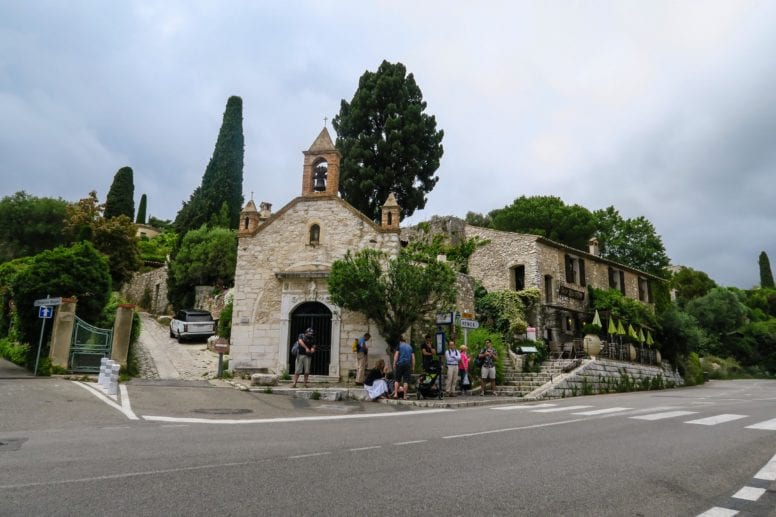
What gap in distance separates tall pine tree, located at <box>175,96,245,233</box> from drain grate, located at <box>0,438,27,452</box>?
111ft

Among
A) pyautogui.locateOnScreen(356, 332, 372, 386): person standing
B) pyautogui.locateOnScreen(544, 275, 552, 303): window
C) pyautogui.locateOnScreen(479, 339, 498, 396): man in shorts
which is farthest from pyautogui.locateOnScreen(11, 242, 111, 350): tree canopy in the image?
pyautogui.locateOnScreen(544, 275, 552, 303): window

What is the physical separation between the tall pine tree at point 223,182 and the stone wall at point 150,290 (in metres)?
4.74

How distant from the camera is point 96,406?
1013cm

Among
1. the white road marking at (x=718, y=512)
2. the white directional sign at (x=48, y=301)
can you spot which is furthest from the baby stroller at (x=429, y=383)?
the white directional sign at (x=48, y=301)

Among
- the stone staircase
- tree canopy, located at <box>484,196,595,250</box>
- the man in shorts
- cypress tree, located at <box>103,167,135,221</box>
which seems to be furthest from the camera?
cypress tree, located at <box>103,167,135,221</box>

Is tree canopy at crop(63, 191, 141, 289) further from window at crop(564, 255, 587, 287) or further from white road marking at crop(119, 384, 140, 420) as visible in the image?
window at crop(564, 255, 587, 287)

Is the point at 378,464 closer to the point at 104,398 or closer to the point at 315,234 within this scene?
the point at 104,398

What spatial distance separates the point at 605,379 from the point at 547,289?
6.39 metres

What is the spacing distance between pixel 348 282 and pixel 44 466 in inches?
423

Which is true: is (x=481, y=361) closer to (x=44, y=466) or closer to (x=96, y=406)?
(x=96, y=406)

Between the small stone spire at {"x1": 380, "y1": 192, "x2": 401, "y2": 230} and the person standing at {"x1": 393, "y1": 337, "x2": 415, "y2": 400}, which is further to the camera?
the small stone spire at {"x1": 380, "y1": 192, "x2": 401, "y2": 230}

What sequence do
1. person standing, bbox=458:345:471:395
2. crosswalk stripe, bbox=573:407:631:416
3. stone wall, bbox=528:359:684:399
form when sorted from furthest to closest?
stone wall, bbox=528:359:684:399
person standing, bbox=458:345:471:395
crosswalk stripe, bbox=573:407:631:416

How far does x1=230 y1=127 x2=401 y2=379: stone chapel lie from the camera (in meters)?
17.9

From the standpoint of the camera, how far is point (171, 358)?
2055 cm
